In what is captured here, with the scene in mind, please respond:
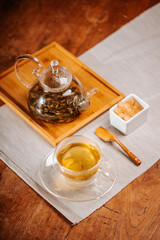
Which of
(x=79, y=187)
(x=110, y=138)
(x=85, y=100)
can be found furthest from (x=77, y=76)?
(x=79, y=187)

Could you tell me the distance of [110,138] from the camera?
3.61ft

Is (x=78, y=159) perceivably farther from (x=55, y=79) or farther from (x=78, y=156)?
(x=55, y=79)

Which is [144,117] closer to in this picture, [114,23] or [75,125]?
[75,125]

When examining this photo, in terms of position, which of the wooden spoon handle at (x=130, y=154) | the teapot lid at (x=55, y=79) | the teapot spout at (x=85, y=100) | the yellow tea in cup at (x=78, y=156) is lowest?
the wooden spoon handle at (x=130, y=154)

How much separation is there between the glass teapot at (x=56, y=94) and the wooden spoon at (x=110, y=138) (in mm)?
92

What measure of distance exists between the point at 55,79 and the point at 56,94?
0.05m

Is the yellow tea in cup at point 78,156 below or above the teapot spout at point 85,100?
below

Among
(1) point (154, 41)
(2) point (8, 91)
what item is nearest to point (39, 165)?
(2) point (8, 91)

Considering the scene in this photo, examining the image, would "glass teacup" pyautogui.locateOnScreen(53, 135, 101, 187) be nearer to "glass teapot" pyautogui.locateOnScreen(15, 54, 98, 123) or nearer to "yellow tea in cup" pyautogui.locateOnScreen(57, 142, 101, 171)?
"yellow tea in cup" pyautogui.locateOnScreen(57, 142, 101, 171)

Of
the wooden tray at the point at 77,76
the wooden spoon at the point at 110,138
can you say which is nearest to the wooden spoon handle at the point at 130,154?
the wooden spoon at the point at 110,138

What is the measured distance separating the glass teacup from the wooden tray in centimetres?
9

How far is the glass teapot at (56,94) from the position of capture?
1.09 metres

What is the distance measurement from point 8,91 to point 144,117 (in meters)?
0.49

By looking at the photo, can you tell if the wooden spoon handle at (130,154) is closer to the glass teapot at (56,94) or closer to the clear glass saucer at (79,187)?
the clear glass saucer at (79,187)
